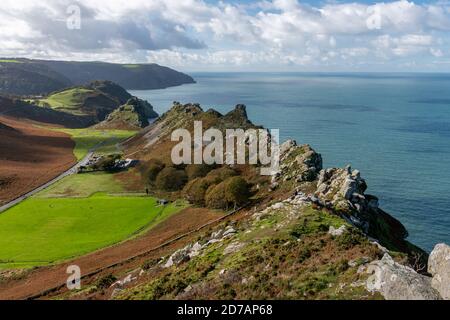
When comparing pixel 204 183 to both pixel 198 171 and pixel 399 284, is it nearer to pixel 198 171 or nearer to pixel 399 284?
pixel 198 171

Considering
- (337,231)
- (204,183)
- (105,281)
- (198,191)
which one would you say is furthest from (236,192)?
(337,231)

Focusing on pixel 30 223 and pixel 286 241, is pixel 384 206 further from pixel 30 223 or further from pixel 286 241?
pixel 30 223

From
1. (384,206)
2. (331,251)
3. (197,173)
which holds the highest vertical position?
(331,251)

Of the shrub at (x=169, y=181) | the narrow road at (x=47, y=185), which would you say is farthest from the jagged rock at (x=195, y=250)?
the narrow road at (x=47, y=185)

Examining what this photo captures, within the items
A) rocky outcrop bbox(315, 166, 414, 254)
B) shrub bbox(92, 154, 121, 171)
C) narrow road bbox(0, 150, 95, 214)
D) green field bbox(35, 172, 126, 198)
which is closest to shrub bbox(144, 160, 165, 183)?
green field bbox(35, 172, 126, 198)

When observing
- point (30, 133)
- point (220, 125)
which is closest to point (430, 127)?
point (220, 125)

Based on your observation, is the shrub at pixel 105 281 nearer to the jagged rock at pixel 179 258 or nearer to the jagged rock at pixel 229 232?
the jagged rock at pixel 179 258
